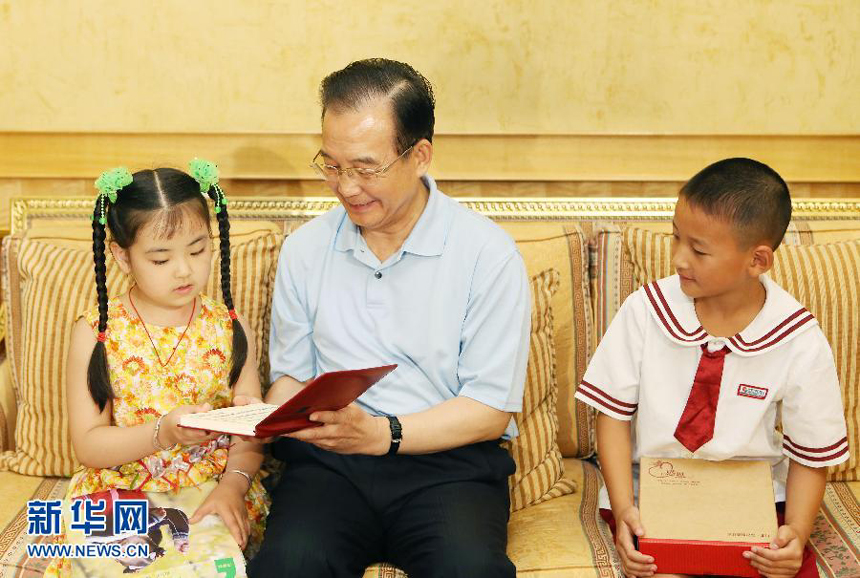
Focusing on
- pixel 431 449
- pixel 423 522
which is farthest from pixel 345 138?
pixel 423 522

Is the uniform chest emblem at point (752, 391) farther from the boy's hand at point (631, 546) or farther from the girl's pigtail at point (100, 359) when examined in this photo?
the girl's pigtail at point (100, 359)

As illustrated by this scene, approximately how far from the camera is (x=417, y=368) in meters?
2.19

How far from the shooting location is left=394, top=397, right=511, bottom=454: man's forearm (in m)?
2.05

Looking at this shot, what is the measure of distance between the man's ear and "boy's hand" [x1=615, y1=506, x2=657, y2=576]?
0.89 metres

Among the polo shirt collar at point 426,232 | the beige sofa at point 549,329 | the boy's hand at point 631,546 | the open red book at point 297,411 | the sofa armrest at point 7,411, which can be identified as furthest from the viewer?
the sofa armrest at point 7,411

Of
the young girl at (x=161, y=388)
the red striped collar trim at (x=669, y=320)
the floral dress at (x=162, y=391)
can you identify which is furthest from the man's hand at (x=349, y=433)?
the red striped collar trim at (x=669, y=320)

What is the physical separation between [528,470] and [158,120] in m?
1.55

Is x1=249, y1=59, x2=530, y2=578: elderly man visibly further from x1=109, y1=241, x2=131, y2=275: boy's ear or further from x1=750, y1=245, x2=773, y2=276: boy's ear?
x1=750, y1=245, x2=773, y2=276: boy's ear

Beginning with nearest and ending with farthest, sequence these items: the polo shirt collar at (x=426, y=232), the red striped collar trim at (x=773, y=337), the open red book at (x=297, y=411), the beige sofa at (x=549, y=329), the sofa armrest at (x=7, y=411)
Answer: the open red book at (x=297, y=411) < the red striped collar trim at (x=773, y=337) < the polo shirt collar at (x=426, y=232) < the beige sofa at (x=549, y=329) < the sofa armrest at (x=7, y=411)

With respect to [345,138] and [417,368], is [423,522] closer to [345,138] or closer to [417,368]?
[417,368]

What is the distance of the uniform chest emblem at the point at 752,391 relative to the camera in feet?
6.80

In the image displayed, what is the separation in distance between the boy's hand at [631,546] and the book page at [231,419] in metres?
0.80

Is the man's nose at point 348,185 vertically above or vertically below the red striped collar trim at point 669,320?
above

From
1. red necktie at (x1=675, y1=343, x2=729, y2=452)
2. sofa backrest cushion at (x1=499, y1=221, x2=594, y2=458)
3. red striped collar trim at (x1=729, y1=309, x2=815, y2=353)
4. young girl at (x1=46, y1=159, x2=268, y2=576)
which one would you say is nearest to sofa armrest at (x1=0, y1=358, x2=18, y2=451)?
young girl at (x1=46, y1=159, x2=268, y2=576)
